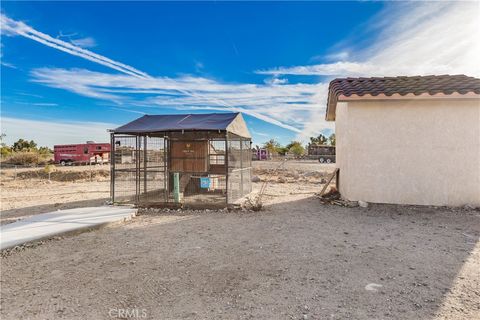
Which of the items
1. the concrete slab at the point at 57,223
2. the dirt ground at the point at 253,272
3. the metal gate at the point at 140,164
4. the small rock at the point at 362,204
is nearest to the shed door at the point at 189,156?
the metal gate at the point at 140,164

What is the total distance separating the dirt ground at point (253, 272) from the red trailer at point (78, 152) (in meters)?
28.1

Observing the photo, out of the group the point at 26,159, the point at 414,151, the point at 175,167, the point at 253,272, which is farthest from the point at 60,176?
the point at 414,151

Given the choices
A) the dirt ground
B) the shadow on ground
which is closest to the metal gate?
the dirt ground

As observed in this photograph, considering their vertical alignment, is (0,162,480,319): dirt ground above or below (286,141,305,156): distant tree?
below

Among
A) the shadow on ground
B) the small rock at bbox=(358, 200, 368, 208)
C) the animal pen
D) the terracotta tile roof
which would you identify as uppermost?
the terracotta tile roof

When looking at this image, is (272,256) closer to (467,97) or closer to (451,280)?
(451,280)

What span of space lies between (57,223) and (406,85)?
1000 cm

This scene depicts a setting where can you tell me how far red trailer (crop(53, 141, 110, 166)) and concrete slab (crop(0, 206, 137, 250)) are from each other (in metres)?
25.5

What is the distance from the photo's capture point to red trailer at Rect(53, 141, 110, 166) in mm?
29953

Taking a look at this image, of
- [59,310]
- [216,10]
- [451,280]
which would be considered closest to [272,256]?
[451,280]

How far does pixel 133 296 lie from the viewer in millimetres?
2922

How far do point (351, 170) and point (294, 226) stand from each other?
10.3 ft

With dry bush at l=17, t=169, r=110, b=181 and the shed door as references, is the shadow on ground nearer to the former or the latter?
the shed door

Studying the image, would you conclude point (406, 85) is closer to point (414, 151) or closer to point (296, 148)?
point (414, 151)
